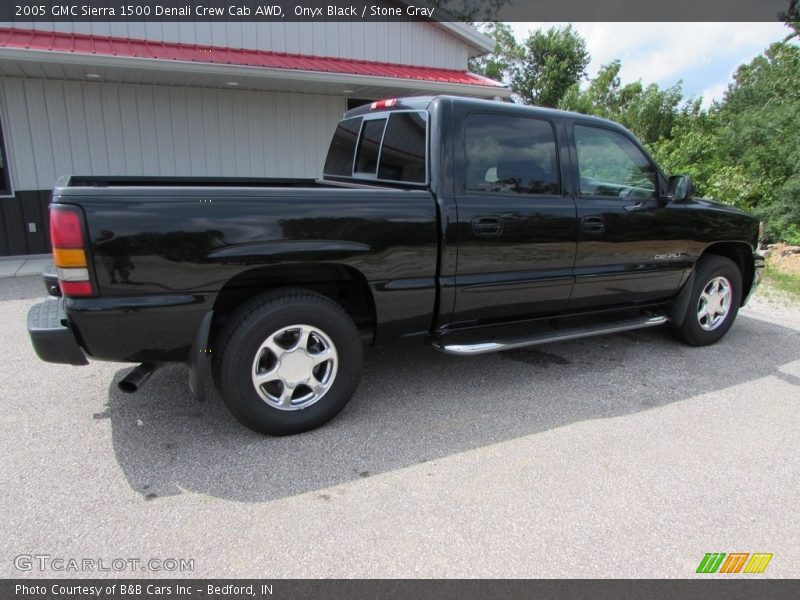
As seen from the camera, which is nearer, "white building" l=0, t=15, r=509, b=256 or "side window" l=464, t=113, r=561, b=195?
"side window" l=464, t=113, r=561, b=195

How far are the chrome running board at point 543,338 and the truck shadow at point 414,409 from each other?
0.35 meters

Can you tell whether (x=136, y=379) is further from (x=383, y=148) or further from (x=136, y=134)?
(x=136, y=134)

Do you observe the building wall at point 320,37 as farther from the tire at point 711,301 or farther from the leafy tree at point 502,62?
the leafy tree at point 502,62

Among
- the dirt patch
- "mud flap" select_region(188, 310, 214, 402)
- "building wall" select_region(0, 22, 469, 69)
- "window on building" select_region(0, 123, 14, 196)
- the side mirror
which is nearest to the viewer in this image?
"mud flap" select_region(188, 310, 214, 402)

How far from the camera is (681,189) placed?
443 cm

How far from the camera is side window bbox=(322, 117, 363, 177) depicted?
14.7 feet

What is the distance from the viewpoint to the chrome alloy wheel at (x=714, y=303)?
16.2 ft

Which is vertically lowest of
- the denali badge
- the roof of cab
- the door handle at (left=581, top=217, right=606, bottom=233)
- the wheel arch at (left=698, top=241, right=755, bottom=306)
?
the wheel arch at (left=698, top=241, right=755, bottom=306)

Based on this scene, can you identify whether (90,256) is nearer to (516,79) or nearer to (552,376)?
(552,376)

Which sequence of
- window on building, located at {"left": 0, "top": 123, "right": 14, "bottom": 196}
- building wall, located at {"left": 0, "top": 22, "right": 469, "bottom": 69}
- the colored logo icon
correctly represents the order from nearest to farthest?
1. the colored logo icon
2. window on building, located at {"left": 0, "top": 123, "right": 14, "bottom": 196}
3. building wall, located at {"left": 0, "top": 22, "right": 469, "bottom": 69}

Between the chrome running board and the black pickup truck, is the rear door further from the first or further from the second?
the chrome running board

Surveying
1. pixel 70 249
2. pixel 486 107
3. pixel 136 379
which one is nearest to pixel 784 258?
pixel 486 107

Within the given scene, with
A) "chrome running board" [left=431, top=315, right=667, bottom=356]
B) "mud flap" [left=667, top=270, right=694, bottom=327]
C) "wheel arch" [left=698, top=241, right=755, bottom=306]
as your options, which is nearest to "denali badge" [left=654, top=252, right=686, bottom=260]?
"mud flap" [left=667, top=270, right=694, bottom=327]

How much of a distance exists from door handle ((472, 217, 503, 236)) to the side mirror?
1.76 m
